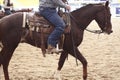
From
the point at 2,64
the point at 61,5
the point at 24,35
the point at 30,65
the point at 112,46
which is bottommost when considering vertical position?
the point at 112,46

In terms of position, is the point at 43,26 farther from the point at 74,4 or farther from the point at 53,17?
the point at 74,4

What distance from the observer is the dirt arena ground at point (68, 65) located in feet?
29.9

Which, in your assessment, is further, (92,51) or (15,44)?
(92,51)

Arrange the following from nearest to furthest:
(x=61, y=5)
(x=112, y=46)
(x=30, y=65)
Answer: (x=61, y=5) < (x=30, y=65) < (x=112, y=46)

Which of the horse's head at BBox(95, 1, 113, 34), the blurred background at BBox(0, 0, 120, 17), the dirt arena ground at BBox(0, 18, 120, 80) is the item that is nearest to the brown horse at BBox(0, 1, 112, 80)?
the horse's head at BBox(95, 1, 113, 34)

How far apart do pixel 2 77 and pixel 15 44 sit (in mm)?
1100

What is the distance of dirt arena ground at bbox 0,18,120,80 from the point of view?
912cm

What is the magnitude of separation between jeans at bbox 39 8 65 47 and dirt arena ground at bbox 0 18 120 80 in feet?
3.92

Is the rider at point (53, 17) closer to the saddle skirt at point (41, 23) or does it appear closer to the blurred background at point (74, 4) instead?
the saddle skirt at point (41, 23)

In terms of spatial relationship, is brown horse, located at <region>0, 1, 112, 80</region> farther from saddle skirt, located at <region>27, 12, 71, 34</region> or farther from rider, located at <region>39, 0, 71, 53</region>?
rider, located at <region>39, 0, 71, 53</region>

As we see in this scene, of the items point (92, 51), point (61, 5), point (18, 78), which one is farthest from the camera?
point (92, 51)

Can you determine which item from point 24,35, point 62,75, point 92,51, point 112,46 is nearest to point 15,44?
point 24,35

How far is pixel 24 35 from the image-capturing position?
833cm

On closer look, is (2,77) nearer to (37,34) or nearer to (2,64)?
(2,64)
